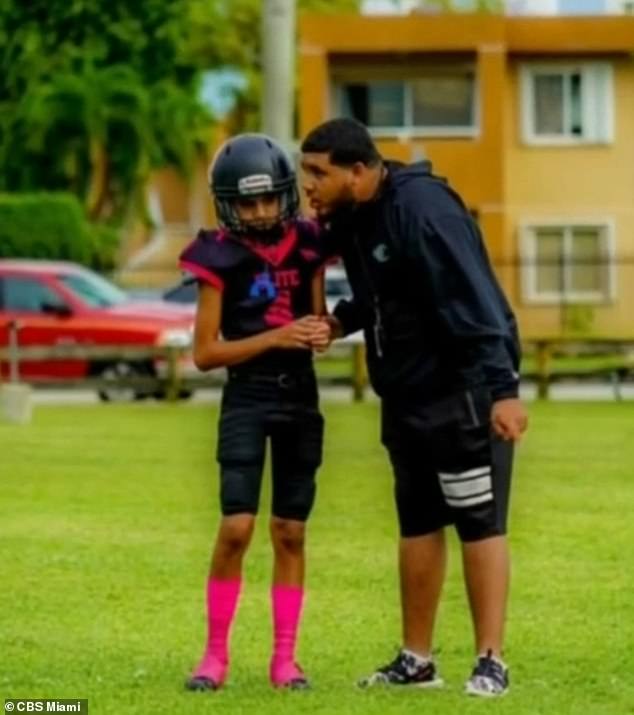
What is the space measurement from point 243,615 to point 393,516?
15.5ft

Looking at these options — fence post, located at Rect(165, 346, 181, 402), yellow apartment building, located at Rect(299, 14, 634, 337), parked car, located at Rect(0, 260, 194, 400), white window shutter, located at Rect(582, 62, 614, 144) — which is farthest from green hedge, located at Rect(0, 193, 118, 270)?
fence post, located at Rect(165, 346, 181, 402)

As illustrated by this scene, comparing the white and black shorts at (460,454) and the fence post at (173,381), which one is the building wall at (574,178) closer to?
the fence post at (173,381)

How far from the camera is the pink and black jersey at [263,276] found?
32.6 ft

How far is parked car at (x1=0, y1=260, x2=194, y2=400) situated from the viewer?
116 ft

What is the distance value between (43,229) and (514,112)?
11.6 meters

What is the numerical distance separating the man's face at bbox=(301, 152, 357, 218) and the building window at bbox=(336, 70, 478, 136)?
52.4 metres

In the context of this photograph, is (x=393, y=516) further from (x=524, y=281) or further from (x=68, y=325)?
(x=524, y=281)

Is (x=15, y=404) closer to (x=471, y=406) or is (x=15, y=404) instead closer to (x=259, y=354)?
(x=259, y=354)

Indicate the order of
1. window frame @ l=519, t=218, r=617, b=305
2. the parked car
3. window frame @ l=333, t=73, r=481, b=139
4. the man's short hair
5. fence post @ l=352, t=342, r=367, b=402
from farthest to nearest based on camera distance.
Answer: window frame @ l=333, t=73, r=481, b=139, window frame @ l=519, t=218, r=617, b=305, the parked car, fence post @ l=352, t=342, r=367, b=402, the man's short hair

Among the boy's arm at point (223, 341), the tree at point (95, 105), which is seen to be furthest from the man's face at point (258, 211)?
the tree at point (95, 105)

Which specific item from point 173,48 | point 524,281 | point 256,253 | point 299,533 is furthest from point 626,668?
point 173,48

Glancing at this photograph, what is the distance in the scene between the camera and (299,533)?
10.1 meters

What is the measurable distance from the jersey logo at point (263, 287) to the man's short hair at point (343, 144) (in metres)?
0.45

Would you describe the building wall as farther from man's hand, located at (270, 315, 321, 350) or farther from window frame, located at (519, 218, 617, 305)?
man's hand, located at (270, 315, 321, 350)
